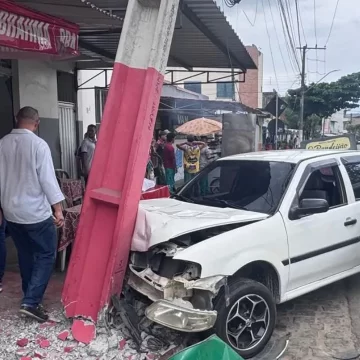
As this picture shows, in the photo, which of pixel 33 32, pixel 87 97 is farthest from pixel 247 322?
pixel 87 97

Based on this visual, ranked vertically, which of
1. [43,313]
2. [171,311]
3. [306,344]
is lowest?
[306,344]

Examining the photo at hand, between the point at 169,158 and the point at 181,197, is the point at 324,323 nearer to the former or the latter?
the point at 181,197

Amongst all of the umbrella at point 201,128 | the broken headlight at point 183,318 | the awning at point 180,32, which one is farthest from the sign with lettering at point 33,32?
the umbrella at point 201,128

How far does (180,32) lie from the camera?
25.9 ft

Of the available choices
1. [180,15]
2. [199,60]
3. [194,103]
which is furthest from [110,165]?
[194,103]

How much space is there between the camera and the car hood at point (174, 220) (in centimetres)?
386

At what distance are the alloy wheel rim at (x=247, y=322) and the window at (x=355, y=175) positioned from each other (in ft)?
6.58

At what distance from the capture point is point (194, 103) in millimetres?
20656

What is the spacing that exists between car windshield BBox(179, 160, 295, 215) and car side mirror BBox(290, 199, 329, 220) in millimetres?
193

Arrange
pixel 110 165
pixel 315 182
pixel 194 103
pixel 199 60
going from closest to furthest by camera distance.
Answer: pixel 110 165 < pixel 315 182 < pixel 199 60 < pixel 194 103

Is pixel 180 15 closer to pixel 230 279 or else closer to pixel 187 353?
pixel 230 279

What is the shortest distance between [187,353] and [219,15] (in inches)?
205

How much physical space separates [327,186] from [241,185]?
36.5 inches

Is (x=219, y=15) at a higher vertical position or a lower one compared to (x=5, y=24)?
higher
